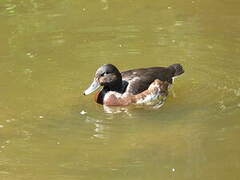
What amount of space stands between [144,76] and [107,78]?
57 cm

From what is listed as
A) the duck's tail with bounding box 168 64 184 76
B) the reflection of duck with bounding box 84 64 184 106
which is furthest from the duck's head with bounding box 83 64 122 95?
the duck's tail with bounding box 168 64 184 76

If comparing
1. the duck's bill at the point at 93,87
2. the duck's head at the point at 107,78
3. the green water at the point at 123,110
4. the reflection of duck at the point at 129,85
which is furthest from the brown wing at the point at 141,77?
the duck's bill at the point at 93,87

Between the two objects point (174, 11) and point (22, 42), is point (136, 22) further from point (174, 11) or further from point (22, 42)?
point (22, 42)

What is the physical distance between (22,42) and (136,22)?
2.23 m

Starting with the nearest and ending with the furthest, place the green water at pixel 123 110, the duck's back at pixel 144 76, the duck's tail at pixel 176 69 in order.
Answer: the green water at pixel 123 110 → the duck's back at pixel 144 76 → the duck's tail at pixel 176 69

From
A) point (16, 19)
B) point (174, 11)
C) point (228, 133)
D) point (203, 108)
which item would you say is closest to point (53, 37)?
point (16, 19)

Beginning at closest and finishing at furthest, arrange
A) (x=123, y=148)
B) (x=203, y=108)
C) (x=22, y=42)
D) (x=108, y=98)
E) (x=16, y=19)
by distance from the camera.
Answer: (x=123, y=148) < (x=203, y=108) < (x=108, y=98) < (x=22, y=42) < (x=16, y=19)

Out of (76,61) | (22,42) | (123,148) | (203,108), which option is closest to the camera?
(123,148)

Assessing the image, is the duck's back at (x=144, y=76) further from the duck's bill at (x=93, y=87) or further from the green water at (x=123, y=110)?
the duck's bill at (x=93, y=87)

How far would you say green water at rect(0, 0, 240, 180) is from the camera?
8.24m

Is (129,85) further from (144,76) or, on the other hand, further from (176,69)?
(176,69)

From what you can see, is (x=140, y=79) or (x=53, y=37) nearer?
(x=140, y=79)

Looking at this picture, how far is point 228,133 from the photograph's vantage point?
8852mm

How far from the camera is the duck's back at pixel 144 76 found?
10.6m
